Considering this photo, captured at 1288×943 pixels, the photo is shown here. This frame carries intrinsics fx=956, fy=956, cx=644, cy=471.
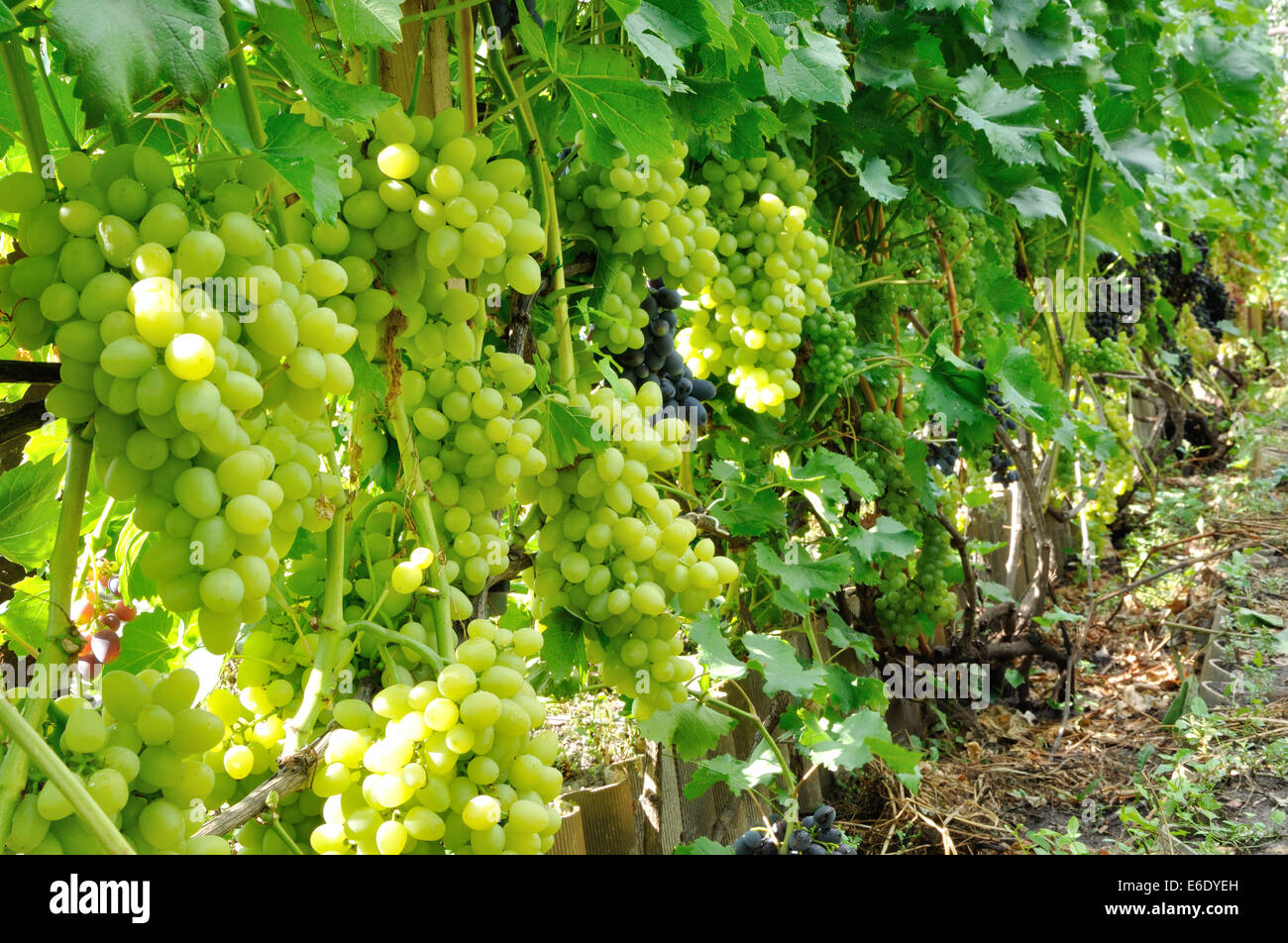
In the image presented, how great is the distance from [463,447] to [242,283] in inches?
13.5

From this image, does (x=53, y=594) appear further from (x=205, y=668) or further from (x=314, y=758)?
(x=205, y=668)

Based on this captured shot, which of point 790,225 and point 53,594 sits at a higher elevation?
point 790,225

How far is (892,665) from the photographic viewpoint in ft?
9.10

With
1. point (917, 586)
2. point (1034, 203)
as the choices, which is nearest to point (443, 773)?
point (1034, 203)

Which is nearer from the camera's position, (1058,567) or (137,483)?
(137,483)

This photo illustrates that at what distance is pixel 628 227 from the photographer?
117cm

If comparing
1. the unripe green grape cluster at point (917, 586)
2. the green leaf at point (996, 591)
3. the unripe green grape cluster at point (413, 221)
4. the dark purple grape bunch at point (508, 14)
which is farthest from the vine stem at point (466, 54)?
the green leaf at point (996, 591)

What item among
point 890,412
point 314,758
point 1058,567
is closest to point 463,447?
point 314,758

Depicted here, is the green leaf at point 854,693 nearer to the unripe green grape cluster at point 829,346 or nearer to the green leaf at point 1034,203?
the unripe green grape cluster at point 829,346

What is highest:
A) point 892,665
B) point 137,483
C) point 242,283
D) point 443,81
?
point 443,81

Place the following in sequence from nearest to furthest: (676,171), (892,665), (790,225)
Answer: (676,171)
(790,225)
(892,665)

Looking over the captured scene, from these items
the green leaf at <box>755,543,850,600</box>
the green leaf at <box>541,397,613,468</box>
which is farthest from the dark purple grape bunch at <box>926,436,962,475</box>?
the green leaf at <box>541,397,613,468</box>

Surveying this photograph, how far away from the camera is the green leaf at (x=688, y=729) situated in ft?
4.38
